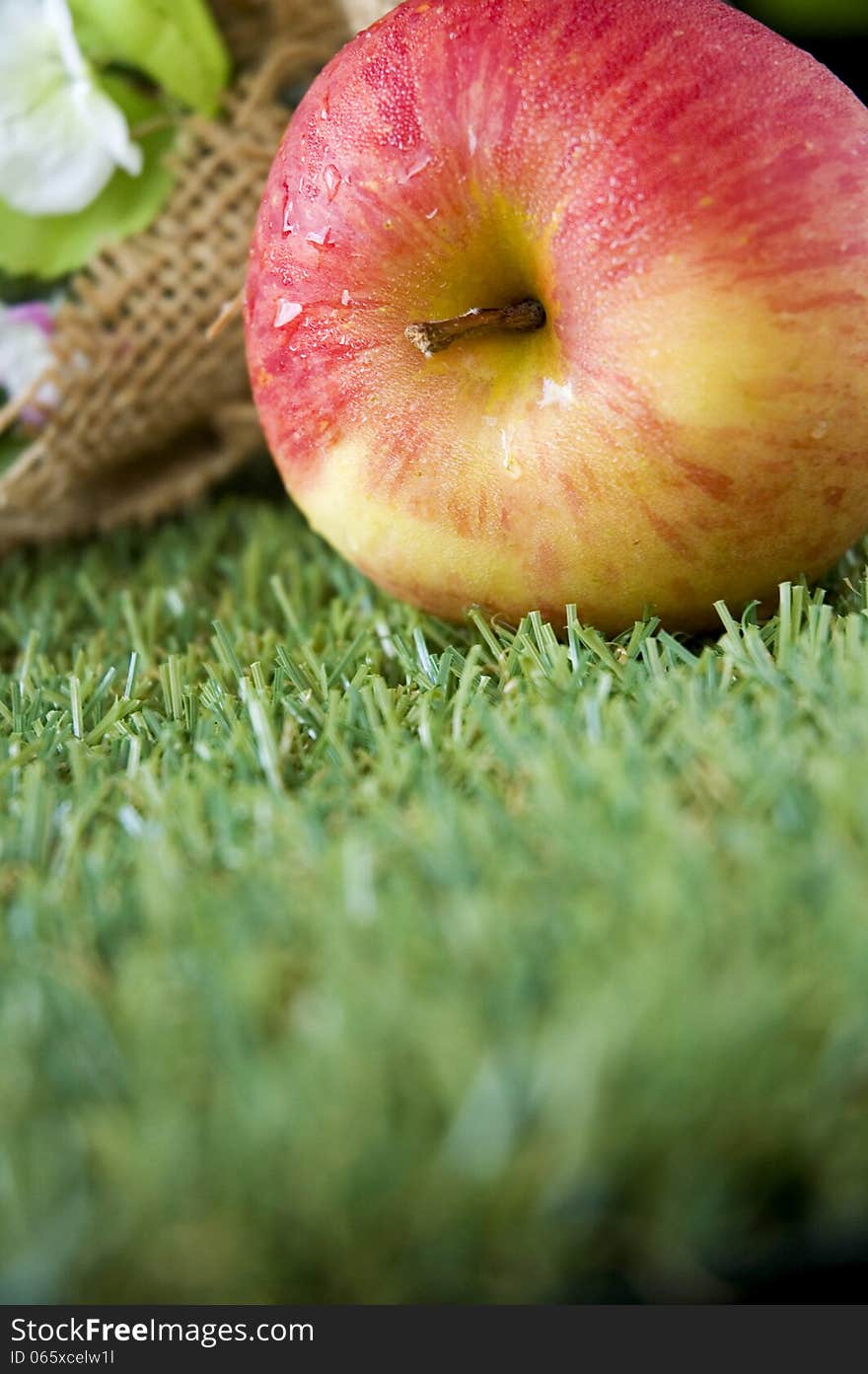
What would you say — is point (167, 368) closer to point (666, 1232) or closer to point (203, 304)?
point (203, 304)

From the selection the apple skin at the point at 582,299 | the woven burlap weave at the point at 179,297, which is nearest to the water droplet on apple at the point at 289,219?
the apple skin at the point at 582,299

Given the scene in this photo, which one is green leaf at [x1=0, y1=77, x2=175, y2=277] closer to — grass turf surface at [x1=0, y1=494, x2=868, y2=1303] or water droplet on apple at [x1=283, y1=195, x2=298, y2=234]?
water droplet on apple at [x1=283, y1=195, x2=298, y2=234]

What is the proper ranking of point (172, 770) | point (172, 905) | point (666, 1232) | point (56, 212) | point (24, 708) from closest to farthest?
1. point (666, 1232)
2. point (172, 905)
3. point (172, 770)
4. point (24, 708)
5. point (56, 212)

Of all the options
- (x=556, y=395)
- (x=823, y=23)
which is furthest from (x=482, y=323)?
(x=823, y=23)

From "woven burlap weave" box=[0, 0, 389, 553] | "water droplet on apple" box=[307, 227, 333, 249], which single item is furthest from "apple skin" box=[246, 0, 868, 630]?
"woven burlap weave" box=[0, 0, 389, 553]

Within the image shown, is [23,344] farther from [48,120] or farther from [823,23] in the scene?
[823,23]

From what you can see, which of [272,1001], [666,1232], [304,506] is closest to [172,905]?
[272,1001]
